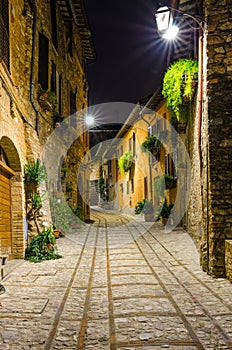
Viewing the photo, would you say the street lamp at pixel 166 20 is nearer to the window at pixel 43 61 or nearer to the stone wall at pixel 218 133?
the stone wall at pixel 218 133

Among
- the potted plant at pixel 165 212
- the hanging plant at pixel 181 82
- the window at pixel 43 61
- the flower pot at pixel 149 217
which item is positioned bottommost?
the flower pot at pixel 149 217

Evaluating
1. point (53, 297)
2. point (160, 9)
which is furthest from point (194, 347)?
point (160, 9)

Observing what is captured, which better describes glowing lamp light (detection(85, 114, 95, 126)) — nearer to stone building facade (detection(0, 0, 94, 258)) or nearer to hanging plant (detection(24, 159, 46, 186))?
stone building facade (detection(0, 0, 94, 258))

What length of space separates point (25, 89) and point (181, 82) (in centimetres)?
392

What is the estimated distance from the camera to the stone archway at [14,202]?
7.20 meters

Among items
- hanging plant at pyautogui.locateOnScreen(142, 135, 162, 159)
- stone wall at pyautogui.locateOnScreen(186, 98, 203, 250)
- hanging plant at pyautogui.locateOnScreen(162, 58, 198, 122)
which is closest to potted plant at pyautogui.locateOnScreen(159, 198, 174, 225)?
hanging plant at pyautogui.locateOnScreen(142, 135, 162, 159)

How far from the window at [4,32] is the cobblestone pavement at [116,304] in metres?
4.17

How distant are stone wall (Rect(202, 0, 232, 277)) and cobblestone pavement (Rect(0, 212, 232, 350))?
2.14 feet

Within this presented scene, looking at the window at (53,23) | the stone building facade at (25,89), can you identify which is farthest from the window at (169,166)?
the window at (53,23)

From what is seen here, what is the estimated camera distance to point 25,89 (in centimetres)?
838

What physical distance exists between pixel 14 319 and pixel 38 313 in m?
0.31

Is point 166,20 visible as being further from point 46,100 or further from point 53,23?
point 53,23

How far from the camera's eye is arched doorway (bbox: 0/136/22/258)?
22.8ft

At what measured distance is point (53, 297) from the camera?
475 cm
